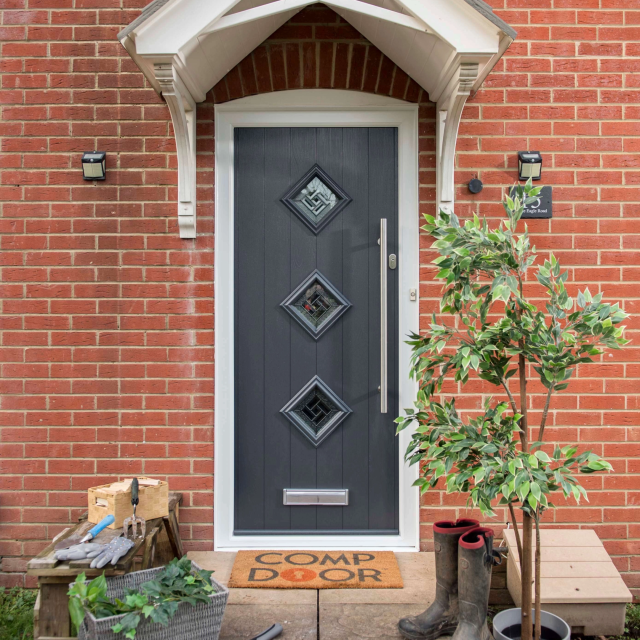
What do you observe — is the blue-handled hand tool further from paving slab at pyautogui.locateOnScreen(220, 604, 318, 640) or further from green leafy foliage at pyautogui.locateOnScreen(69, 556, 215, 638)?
paving slab at pyautogui.locateOnScreen(220, 604, 318, 640)

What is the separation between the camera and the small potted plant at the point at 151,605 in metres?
2.18

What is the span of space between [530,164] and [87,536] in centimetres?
288

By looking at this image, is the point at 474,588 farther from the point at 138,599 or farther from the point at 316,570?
the point at 138,599

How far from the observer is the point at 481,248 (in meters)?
2.24

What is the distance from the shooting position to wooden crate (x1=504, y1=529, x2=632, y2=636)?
→ 271 cm

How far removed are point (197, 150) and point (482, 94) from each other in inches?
64.1

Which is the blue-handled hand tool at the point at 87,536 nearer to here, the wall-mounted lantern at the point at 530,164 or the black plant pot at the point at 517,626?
the black plant pot at the point at 517,626

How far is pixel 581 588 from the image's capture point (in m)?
2.75

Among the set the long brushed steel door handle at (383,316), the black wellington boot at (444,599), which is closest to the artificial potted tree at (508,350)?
the black wellington boot at (444,599)

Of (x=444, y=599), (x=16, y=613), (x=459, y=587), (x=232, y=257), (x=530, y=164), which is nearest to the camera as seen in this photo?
(x=459, y=587)

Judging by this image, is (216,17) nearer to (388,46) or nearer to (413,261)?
(388,46)

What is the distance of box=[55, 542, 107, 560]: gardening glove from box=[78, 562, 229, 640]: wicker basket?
0.42 feet

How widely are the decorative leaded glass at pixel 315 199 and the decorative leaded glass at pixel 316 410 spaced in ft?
2.98

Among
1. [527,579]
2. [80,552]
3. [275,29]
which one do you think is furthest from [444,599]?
[275,29]
